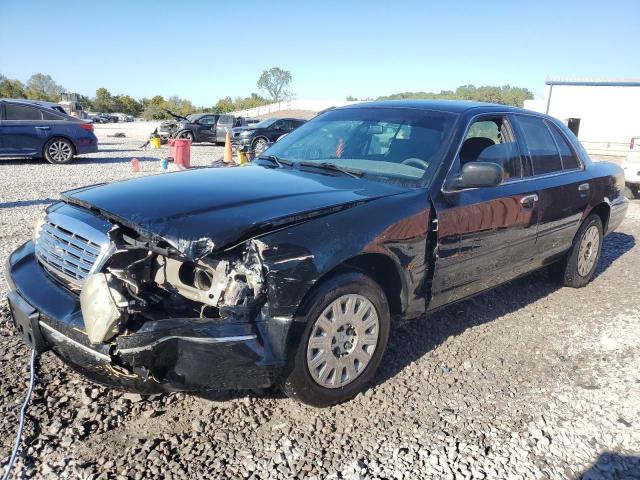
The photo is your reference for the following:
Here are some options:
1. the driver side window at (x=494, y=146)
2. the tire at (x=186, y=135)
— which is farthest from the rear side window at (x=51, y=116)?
the driver side window at (x=494, y=146)

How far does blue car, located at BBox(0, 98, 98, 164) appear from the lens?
39.1 ft

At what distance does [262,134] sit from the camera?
19.5m

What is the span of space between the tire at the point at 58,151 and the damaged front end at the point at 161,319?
11.5 meters

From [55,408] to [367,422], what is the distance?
1712mm

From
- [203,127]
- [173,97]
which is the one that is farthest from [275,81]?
[203,127]

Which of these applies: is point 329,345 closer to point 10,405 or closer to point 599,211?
point 10,405

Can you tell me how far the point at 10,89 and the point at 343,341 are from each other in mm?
75040

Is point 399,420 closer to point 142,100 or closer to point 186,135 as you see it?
point 186,135

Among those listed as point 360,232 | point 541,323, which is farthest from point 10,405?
point 541,323

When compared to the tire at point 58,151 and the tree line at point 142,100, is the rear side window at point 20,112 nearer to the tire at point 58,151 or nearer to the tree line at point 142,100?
the tire at point 58,151

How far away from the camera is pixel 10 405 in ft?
9.20

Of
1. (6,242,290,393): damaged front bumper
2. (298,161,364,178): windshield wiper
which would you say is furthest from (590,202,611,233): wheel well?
(6,242,290,393): damaged front bumper

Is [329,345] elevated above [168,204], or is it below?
below

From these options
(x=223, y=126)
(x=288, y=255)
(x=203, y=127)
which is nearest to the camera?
(x=288, y=255)
